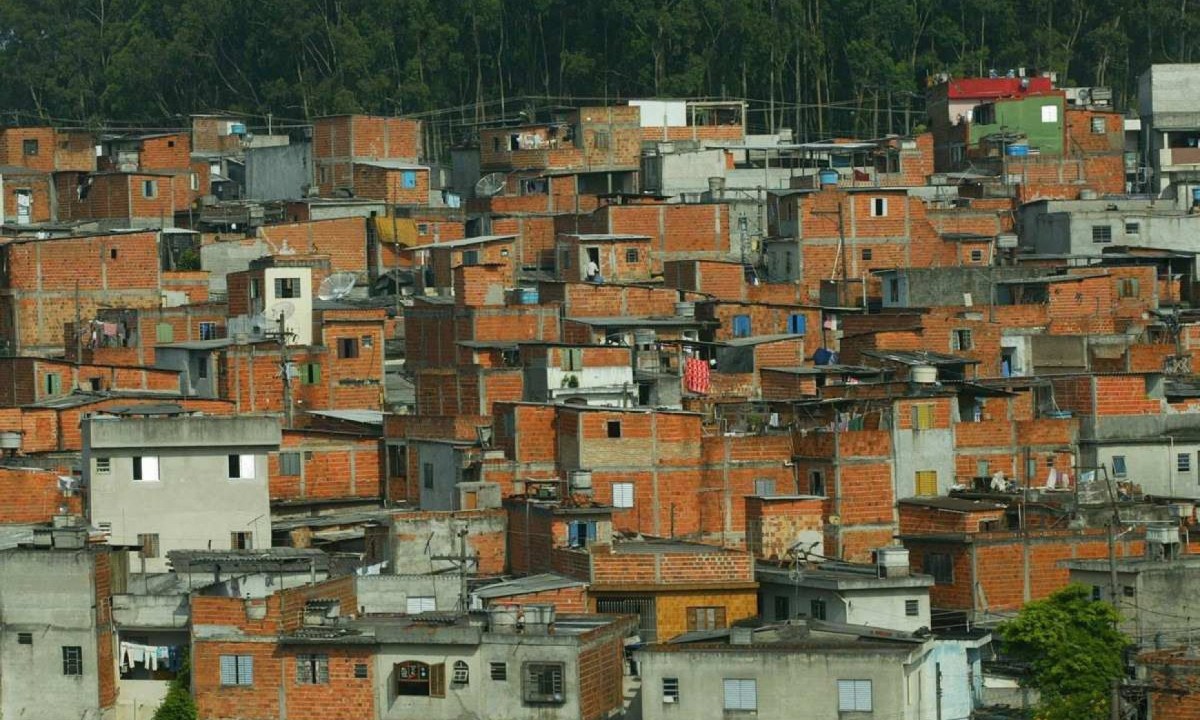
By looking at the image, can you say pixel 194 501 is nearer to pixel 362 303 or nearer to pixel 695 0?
pixel 362 303

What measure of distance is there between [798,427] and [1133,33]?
56.5m

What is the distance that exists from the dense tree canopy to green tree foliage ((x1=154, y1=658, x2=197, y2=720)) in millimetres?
60233

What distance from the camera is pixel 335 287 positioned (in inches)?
2965

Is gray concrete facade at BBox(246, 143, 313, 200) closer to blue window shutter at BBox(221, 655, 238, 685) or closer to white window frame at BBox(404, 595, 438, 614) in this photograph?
white window frame at BBox(404, 595, 438, 614)

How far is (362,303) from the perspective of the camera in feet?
247

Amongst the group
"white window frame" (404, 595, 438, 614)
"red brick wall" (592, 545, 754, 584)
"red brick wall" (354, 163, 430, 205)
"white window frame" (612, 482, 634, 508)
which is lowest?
"white window frame" (404, 595, 438, 614)

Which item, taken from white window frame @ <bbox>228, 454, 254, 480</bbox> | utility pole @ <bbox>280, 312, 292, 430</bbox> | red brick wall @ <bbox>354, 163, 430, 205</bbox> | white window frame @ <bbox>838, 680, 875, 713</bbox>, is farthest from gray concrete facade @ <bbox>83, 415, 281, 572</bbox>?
red brick wall @ <bbox>354, 163, 430, 205</bbox>

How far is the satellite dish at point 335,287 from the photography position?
7494cm

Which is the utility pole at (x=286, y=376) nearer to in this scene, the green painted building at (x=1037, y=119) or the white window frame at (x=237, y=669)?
the white window frame at (x=237, y=669)

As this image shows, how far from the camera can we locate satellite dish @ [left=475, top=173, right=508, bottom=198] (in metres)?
88.7

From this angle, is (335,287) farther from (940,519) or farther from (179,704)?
(179,704)

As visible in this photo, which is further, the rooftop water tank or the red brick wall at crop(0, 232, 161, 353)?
the red brick wall at crop(0, 232, 161, 353)

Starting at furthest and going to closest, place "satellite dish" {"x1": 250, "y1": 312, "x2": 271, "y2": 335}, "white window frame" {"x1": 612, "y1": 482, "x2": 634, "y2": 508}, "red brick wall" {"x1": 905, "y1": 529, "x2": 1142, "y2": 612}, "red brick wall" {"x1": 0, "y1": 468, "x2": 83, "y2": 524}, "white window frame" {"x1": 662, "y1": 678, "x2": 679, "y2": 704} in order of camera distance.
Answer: "satellite dish" {"x1": 250, "y1": 312, "x2": 271, "y2": 335}, "red brick wall" {"x1": 0, "y1": 468, "x2": 83, "y2": 524}, "white window frame" {"x1": 612, "y1": 482, "x2": 634, "y2": 508}, "red brick wall" {"x1": 905, "y1": 529, "x2": 1142, "y2": 612}, "white window frame" {"x1": 662, "y1": 678, "x2": 679, "y2": 704}

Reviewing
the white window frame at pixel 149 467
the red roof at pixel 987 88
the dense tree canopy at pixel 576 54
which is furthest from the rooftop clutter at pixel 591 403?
the dense tree canopy at pixel 576 54
